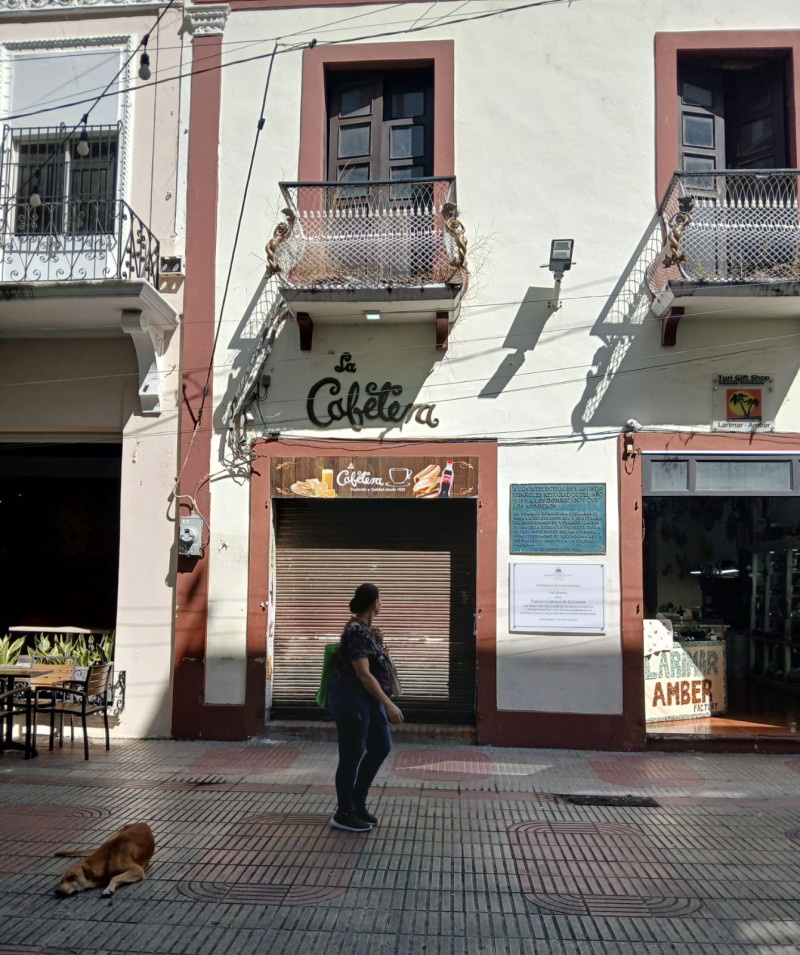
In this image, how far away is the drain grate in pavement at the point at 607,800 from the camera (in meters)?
7.68

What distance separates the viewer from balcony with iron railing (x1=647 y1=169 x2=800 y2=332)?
9.33 m

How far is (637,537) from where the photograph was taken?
9.88 meters

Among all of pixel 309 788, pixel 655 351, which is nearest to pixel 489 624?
pixel 309 788

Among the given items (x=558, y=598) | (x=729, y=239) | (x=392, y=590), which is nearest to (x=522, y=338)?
(x=729, y=239)

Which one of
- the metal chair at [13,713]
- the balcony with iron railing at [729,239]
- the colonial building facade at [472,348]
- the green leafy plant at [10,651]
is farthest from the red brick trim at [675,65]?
the green leafy plant at [10,651]

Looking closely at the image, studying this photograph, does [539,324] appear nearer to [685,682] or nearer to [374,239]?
[374,239]

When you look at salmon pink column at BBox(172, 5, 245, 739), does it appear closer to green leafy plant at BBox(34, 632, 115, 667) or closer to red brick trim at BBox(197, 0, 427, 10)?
red brick trim at BBox(197, 0, 427, 10)

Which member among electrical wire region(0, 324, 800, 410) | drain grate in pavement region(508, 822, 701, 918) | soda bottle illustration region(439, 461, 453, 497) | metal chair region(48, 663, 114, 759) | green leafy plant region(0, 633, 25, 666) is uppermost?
electrical wire region(0, 324, 800, 410)

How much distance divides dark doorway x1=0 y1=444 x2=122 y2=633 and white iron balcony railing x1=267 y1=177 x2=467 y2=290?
392 centimetres

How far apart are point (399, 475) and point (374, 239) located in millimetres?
2748

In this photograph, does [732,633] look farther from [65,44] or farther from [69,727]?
[65,44]

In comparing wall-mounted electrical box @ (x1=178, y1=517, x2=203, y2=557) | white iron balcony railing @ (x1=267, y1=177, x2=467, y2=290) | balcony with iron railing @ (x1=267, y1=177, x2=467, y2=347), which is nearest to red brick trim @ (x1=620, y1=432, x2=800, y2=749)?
balcony with iron railing @ (x1=267, y1=177, x2=467, y2=347)

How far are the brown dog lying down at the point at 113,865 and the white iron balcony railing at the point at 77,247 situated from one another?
646 cm

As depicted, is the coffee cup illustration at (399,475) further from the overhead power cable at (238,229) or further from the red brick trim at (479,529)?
the overhead power cable at (238,229)
